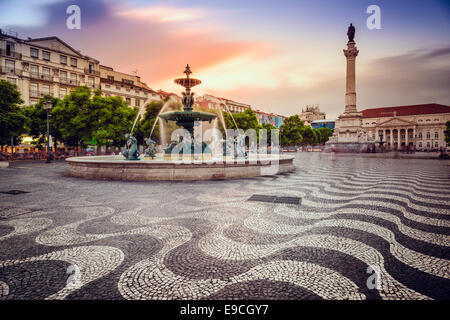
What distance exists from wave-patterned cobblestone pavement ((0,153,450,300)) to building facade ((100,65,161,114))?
49.8 metres

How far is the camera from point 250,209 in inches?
229

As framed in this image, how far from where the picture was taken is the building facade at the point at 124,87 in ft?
162

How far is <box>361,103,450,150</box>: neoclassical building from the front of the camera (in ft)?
306

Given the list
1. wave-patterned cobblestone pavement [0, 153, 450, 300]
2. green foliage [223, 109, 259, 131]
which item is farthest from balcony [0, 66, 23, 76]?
wave-patterned cobblestone pavement [0, 153, 450, 300]

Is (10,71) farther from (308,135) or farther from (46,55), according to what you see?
(308,135)

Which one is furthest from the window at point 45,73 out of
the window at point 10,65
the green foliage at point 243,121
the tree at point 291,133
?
the tree at point 291,133

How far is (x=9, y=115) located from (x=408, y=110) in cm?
13831

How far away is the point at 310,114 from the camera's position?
16788 centimetres

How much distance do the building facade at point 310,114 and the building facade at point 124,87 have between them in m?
134

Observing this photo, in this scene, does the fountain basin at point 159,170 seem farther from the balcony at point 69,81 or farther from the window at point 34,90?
the balcony at point 69,81

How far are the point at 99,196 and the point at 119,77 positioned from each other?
5700 centimetres

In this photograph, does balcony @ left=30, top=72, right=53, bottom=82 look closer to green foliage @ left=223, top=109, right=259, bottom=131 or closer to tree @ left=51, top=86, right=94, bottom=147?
tree @ left=51, top=86, right=94, bottom=147

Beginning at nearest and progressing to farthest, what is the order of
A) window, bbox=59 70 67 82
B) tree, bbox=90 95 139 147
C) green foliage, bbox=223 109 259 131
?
tree, bbox=90 95 139 147
window, bbox=59 70 67 82
green foliage, bbox=223 109 259 131
